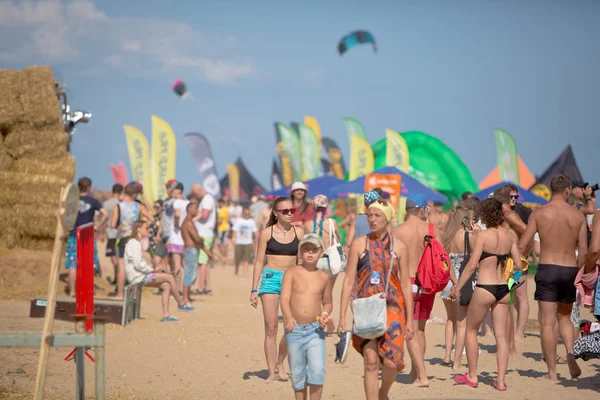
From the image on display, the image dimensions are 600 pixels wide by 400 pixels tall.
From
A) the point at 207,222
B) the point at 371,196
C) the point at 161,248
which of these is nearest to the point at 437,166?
the point at 207,222

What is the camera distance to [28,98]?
42.2 feet

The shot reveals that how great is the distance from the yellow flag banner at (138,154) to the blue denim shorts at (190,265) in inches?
659

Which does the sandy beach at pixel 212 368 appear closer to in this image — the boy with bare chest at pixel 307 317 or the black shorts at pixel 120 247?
the boy with bare chest at pixel 307 317

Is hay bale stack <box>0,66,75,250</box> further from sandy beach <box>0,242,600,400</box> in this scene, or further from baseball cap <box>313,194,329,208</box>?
baseball cap <box>313,194,329,208</box>

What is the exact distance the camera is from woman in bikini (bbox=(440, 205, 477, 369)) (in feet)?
27.0

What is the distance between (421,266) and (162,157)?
22254 mm

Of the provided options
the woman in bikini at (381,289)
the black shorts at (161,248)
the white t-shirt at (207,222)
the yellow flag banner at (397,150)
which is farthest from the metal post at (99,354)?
the yellow flag banner at (397,150)

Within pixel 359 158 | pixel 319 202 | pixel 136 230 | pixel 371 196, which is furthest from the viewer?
pixel 359 158

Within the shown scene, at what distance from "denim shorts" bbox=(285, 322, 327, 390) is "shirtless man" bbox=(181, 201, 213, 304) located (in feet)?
24.5

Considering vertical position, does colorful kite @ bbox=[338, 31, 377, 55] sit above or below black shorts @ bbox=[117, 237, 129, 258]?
above

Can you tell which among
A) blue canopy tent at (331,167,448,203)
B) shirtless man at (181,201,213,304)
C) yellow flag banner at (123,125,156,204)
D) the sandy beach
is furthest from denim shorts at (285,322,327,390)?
yellow flag banner at (123,125,156,204)

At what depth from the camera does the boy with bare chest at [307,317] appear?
550 cm

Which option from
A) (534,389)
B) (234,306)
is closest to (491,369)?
(534,389)

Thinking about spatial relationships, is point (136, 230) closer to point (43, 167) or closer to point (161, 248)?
point (43, 167)
